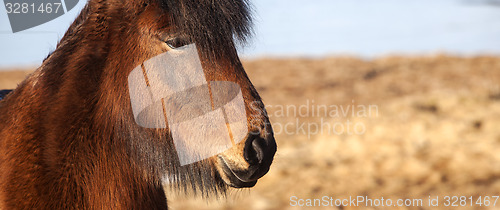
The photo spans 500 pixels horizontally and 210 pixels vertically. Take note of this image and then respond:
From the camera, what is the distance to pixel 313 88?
599 inches

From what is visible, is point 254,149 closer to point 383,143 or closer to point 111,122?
point 111,122

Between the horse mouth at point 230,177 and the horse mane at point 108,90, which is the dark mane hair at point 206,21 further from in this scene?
the horse mouth at point 230,177

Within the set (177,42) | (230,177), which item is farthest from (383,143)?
(177,42)

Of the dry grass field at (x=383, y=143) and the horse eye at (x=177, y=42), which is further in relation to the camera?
the dry grass field at (x=383, y=143)

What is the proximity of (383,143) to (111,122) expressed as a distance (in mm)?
7235

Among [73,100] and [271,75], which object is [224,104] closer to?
[73,100]

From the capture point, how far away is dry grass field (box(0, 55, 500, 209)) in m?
6.64

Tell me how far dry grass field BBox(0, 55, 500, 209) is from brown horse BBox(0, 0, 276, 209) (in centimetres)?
80

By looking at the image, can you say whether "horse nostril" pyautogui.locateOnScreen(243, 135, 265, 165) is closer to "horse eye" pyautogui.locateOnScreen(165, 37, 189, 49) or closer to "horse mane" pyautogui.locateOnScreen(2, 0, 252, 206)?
"horse mane" pyautogui.locateOnScreen(2, 0, 252, 206)

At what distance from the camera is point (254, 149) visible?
196cm

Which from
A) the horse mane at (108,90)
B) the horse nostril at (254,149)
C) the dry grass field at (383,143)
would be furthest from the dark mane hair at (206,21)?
the dry grass field at (383,143)

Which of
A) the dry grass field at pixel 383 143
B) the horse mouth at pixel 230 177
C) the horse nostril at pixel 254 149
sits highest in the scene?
the horse nostril at pixel 254 149

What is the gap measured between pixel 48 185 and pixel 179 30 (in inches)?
33.5

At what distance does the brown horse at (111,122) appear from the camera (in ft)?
6.53
